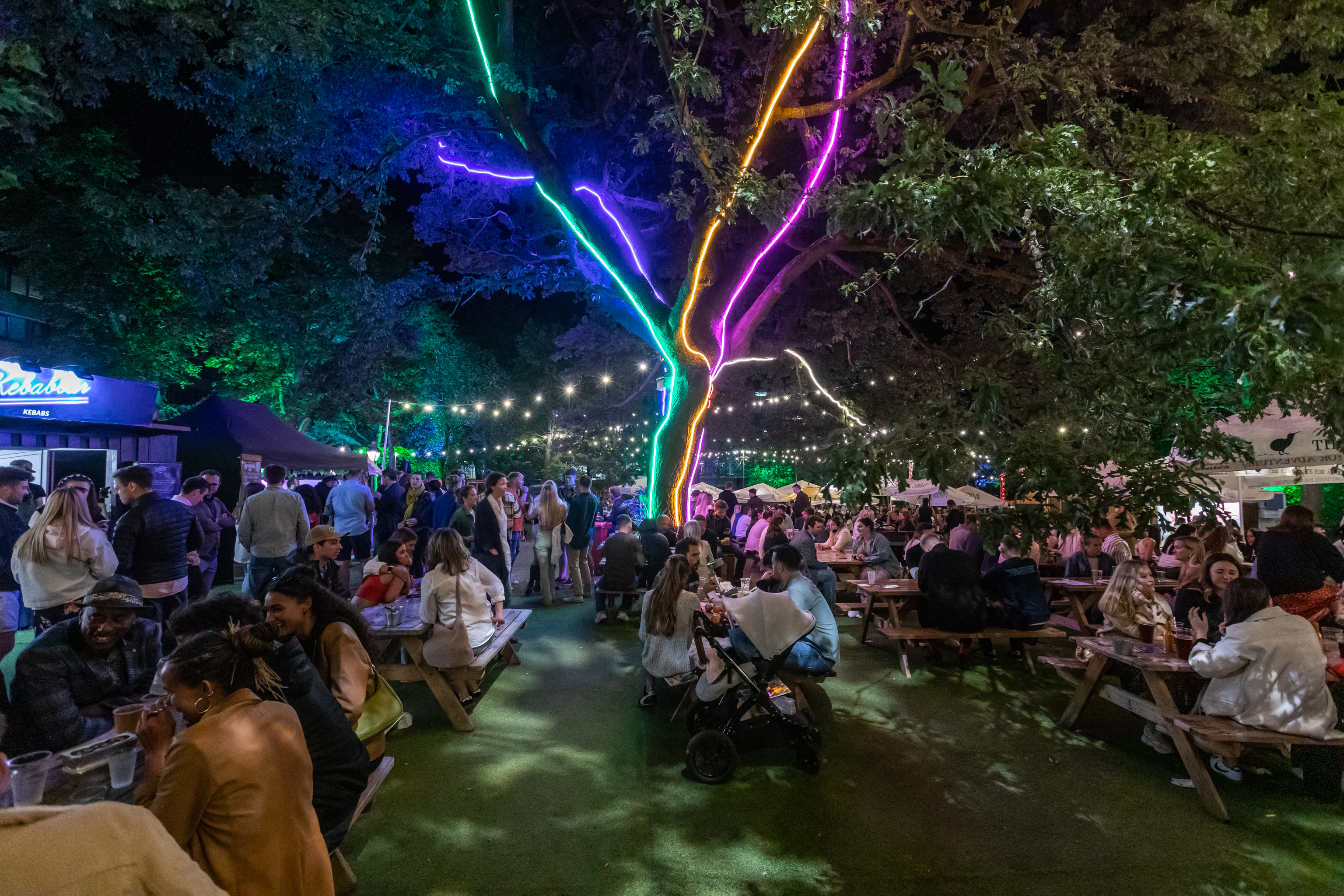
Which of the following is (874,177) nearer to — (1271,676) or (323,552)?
(1271,676)

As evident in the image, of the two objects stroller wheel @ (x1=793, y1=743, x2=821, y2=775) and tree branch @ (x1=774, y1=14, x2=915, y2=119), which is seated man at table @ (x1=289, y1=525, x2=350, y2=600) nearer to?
stroller wheel @ (x1=793, y1=743, x2=821, y2=775)

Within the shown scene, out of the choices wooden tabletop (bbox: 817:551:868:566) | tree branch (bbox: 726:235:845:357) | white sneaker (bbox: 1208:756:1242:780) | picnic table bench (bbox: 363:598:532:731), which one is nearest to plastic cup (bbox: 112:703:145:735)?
picnic table bench (bbox: 363:598:532:731)

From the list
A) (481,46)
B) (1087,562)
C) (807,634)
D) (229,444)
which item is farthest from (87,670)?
(1087,562)

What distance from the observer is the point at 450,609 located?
5.26 metres

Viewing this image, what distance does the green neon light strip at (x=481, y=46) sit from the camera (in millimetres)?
9398

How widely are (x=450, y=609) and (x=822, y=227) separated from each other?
979 centimetres

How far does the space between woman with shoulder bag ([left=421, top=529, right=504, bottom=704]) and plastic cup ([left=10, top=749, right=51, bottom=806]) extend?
3.01 metres

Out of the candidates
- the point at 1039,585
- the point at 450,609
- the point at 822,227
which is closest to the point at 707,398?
the point at 822,227

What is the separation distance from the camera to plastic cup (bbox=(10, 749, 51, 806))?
2.08m

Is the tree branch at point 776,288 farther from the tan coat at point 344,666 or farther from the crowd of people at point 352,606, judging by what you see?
the tan coat at point 344,666

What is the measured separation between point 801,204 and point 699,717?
26.2ft

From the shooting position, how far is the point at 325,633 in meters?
3.27

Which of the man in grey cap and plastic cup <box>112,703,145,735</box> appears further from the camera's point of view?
the man in grey cap

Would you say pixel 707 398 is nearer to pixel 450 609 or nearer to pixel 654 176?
pixel 654 176
